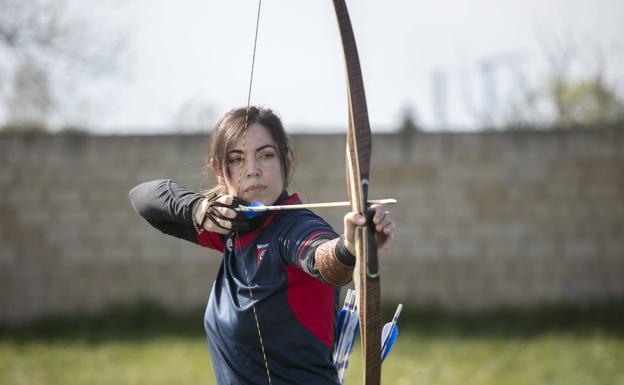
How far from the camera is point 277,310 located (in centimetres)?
186

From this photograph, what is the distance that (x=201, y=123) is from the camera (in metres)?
7.77

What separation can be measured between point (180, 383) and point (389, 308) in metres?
2.22

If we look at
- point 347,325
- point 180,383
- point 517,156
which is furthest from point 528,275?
point 347,325

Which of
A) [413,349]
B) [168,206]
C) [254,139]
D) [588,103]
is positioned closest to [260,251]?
[254,139]

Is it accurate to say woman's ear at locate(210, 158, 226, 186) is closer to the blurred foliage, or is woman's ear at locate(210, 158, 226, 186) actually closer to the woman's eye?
the woman's eye

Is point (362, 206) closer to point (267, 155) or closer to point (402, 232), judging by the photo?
point (267, 155)

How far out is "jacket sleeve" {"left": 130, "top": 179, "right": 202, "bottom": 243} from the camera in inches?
84.7

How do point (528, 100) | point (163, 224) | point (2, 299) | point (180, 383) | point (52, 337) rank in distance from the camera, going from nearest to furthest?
point (163, 224) → point (180, 383) → point (52, 337) → point (2, 299) → point (528, 100)

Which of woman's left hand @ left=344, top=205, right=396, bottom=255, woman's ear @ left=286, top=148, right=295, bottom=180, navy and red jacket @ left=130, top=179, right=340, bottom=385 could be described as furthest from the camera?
woman's ear @ left=286, top=148, right=295, bottom=180

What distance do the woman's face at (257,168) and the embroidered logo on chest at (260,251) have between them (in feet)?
0.45

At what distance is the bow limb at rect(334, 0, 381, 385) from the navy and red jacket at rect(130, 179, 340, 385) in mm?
181

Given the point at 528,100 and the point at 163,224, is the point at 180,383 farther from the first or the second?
the point at 528,100

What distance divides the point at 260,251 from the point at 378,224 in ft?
1.61

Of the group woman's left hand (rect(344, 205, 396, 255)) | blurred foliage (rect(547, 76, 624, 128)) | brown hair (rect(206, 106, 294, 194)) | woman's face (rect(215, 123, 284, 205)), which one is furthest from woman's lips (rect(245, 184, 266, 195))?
blurred foliage (rect(547, 76, 624, 128))
